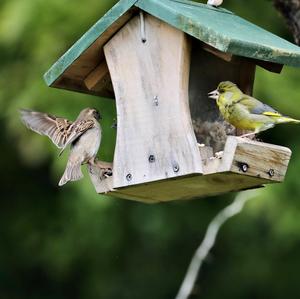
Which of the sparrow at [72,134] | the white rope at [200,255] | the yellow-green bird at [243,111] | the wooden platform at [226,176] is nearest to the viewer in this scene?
the wooden platform at [226,176]

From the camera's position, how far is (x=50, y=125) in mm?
6539

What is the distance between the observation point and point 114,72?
6082 millimetres

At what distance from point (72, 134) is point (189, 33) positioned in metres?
1.10

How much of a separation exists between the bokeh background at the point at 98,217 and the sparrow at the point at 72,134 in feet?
7.79

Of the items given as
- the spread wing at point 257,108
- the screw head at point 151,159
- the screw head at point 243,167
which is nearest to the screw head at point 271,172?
the screw head at point 243,167

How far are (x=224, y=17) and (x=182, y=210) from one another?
5639mm

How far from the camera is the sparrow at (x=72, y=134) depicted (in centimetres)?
639

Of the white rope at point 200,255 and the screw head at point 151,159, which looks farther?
the white rope at point 200,255

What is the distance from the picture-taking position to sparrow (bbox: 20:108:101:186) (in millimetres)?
6395

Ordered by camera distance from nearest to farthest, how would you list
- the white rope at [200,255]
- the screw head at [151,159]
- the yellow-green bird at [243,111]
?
the screw head at [151,159], the yellow-green bird at [243,111], the white rope at [200,255]

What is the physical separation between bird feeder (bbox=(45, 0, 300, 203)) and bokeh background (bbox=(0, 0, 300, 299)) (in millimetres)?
2930

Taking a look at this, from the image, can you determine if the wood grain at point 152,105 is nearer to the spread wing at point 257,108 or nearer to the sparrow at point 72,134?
the spread wing at point 257,108

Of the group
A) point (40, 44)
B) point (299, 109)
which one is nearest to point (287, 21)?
point (299, 109)

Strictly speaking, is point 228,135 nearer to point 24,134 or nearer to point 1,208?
point 24,134
